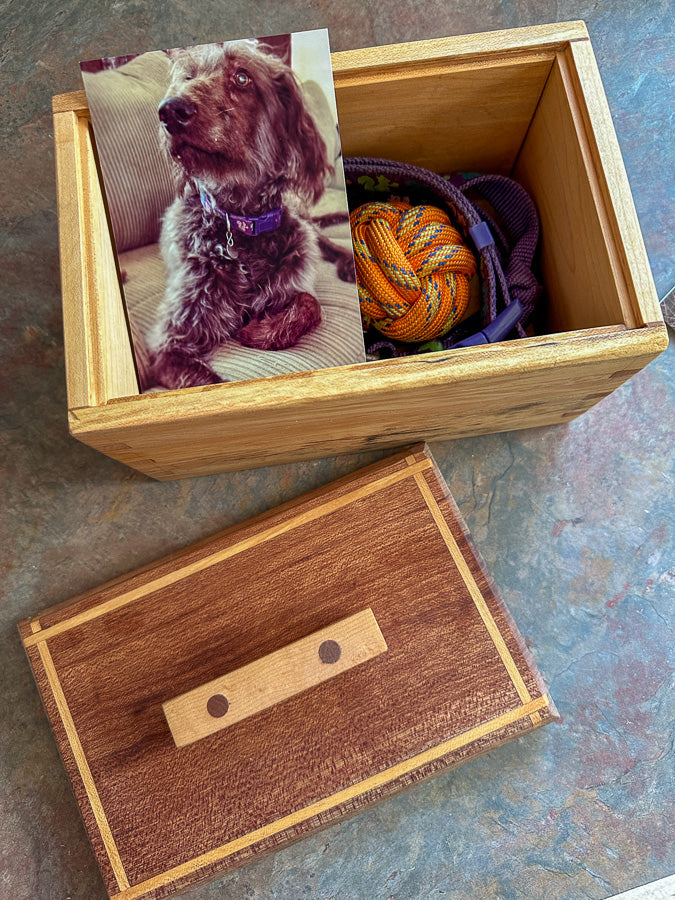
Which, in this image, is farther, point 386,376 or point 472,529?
point 472,529

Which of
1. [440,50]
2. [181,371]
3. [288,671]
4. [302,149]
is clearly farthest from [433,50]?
[288,671]

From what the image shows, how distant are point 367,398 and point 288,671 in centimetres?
29

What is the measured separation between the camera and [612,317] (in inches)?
21.2

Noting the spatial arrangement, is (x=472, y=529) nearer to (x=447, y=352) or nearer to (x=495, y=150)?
(x=447, y=352)

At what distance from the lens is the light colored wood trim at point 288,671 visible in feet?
2.09

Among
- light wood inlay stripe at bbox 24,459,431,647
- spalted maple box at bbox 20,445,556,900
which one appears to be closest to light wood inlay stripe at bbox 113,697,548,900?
spalted maple box at bbox 20,445,556,900

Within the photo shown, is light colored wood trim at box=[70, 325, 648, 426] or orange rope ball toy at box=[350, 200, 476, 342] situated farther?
orange rope ball toy at box=[350, 200, 476, 342]

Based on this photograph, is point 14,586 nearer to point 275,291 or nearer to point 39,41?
point 275,291

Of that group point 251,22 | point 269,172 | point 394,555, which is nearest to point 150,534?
point 394,555

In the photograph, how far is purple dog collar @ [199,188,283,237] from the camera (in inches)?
23.1

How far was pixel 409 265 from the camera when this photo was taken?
608 mm

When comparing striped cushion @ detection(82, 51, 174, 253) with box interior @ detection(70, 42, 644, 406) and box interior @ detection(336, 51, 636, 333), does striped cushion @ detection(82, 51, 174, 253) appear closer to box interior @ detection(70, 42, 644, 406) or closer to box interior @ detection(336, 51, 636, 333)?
box interior @ detection(70, 42, 644, 406)

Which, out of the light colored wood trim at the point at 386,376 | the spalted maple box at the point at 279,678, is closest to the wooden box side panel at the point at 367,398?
the light colored wood trim at the point at 386,376

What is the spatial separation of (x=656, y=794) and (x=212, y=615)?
1.68ft
